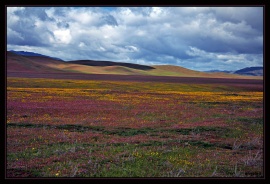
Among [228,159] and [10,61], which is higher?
[10,61]

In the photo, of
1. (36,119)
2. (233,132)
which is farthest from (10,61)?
(233,132)

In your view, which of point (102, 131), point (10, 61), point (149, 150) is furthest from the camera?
point (10, 61)

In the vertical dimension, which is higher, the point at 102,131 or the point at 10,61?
the point at 10,61

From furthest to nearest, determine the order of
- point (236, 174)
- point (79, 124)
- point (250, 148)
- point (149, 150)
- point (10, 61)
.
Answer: point (10, 61), point (79, 124), point (250, 148), point (149, 150), point (236, 174)

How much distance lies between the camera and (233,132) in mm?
20625

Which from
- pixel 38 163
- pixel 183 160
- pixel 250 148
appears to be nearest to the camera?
pixel 38 163

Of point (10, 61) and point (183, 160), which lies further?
point (10, 61)

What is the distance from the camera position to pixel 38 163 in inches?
515

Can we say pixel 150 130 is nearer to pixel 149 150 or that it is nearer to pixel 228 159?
pixel 149 150

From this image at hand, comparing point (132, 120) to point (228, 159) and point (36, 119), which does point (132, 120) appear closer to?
point (36, 119)

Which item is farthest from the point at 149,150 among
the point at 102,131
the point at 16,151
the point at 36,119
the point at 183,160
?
the point at 36,119
